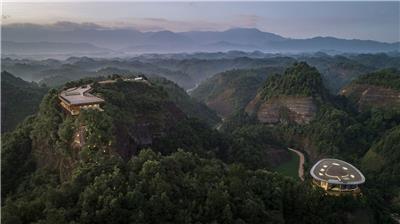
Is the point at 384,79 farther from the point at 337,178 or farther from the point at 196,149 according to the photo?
the point at 196,149

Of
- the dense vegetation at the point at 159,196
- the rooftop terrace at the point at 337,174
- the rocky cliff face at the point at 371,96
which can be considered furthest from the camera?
the rocky cliff face at the point at 371,96

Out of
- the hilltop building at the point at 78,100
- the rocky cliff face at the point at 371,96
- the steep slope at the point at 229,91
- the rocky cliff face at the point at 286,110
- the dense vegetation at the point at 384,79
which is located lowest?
the steep slope at the point at 229,91

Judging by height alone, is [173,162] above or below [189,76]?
above

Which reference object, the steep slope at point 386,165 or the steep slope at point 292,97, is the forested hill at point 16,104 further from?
the steep slope at point 386,165

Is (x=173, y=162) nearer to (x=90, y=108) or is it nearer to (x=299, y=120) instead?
(x=90, y=108)

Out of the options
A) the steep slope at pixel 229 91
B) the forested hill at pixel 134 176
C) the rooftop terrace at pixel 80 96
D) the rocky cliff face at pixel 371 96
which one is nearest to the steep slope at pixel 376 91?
the rocky cliff face at pixel 371 96

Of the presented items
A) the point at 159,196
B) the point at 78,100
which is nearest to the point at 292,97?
the point at 78,100

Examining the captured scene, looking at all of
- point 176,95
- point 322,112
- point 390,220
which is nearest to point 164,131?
point 390,220

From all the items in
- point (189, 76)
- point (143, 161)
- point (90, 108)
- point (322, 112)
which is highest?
point (90, 108)
